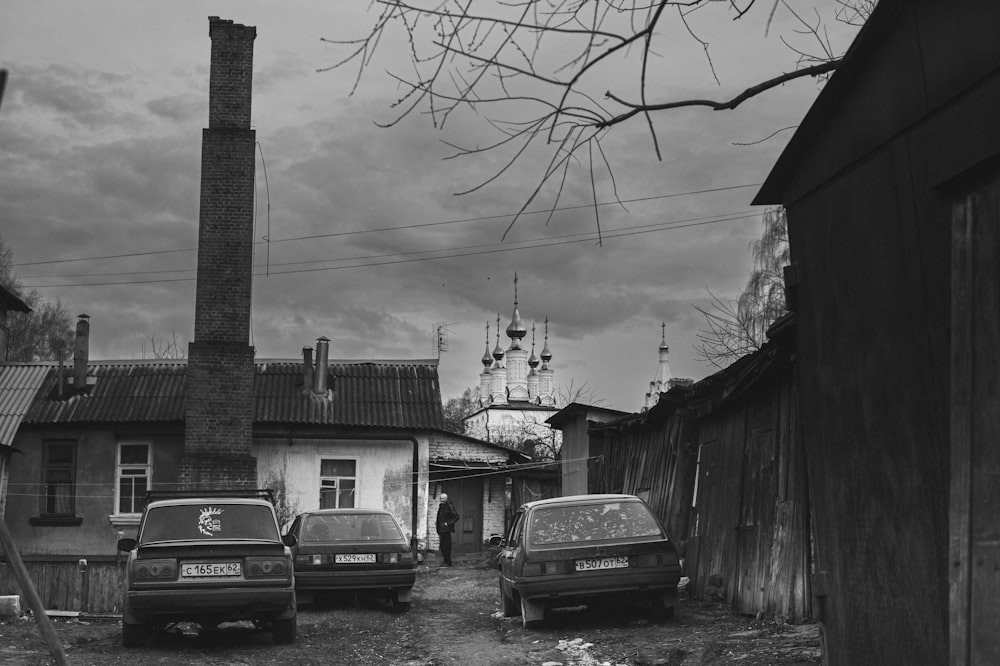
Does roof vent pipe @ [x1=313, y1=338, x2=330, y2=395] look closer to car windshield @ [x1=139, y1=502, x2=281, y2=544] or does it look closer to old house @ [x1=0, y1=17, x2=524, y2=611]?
old house @ [x1=0, y1=17, x2=524, y2=611]

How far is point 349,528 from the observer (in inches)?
703

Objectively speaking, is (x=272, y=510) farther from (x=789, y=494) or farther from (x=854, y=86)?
(x=854, y=86)

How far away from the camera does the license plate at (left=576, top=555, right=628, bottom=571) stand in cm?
1321

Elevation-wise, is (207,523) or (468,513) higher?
(207,523)

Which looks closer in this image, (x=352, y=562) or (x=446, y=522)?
(x=352, y=562)

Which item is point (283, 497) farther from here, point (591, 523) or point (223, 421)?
point (591, 523)

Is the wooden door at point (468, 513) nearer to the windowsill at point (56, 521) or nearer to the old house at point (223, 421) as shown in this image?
the old house at point (223, 421)

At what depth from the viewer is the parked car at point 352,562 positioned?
16.7 m

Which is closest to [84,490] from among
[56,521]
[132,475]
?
[56,521]

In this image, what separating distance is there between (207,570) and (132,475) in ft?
64.5

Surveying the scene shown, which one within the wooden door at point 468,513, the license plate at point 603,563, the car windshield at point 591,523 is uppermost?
the car windshield at point 591,523

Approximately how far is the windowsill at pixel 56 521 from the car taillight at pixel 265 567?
19.6 metres

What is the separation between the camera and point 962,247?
5543mm

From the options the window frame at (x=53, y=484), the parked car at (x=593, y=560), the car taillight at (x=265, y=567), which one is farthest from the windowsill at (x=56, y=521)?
the car taillight at (x=265, y=567)
